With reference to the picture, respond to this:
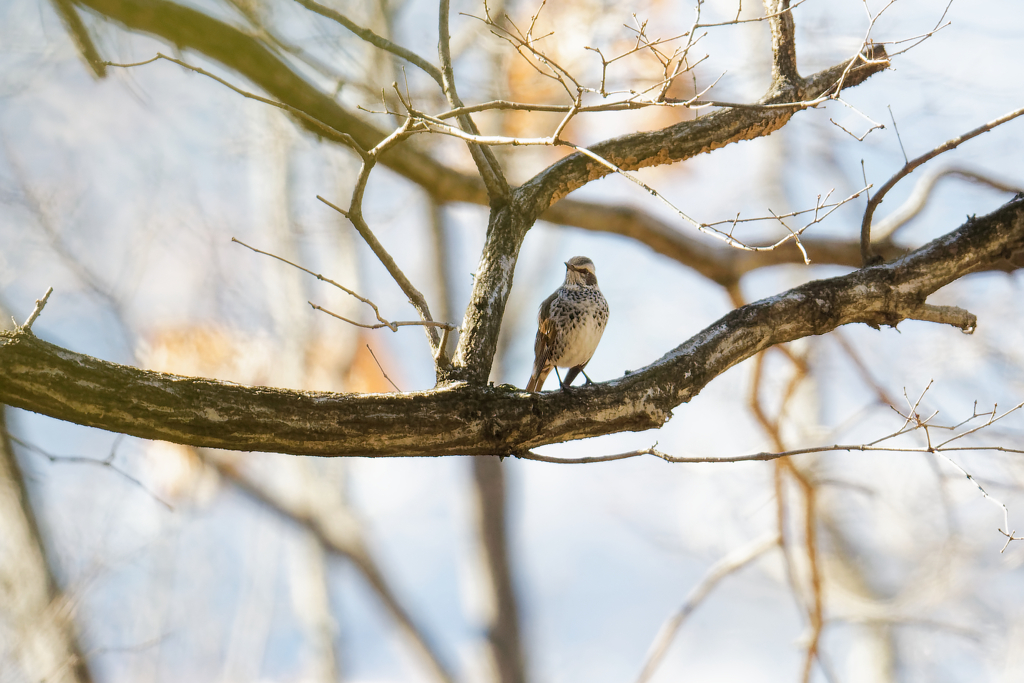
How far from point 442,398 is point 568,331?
1632mm

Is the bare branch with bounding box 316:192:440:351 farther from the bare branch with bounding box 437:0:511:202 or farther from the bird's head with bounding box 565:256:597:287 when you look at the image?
the bird's head with bounding box 565:256:597:287

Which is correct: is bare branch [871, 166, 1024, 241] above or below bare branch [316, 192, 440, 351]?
above

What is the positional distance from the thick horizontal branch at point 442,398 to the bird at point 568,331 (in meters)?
1.09

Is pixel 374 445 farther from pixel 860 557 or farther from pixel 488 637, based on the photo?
pixel 860 557

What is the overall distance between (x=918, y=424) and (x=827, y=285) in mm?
709

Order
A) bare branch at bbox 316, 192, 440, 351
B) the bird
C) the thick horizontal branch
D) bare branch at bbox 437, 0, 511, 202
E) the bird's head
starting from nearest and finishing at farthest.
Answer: the thick horizontal branch → bare branch at bbox 316, 192, 440, 351 → bare branch at bbox 437, 0, 511, 202 → the bird → the bird's head

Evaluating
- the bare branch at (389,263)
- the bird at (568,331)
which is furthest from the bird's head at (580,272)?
the bare branch at (389,263)

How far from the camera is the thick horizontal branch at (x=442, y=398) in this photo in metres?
1.71

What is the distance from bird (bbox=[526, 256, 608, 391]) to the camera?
3.55 metres

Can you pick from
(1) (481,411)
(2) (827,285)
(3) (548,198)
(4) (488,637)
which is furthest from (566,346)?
(4) (488,637)

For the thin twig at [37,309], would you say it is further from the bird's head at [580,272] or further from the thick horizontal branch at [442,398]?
the bird's head at [580,272]

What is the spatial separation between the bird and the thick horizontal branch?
3.59 feet

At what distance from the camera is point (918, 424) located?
6.88ft

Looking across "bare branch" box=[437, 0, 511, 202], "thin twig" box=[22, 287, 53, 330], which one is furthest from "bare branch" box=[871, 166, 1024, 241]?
"thin twig" box=[22, 287, 53, 330]
